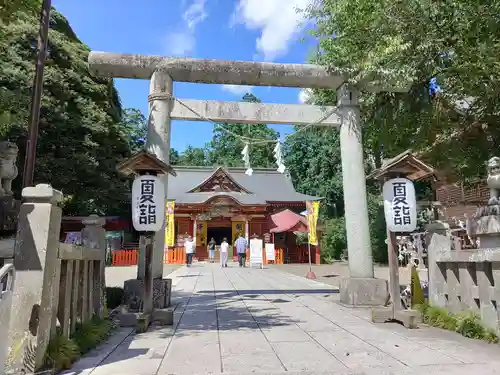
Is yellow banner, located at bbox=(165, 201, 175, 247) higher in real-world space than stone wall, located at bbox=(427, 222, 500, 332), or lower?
higher

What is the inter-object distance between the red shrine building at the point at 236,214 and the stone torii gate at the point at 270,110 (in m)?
17.5

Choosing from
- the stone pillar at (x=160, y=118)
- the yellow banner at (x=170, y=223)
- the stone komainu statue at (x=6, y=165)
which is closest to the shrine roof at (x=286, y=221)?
the yellow banner at (x=170, y=223)

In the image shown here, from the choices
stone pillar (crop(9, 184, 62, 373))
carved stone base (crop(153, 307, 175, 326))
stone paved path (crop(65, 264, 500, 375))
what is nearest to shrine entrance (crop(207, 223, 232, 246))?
stone paved path (crop(65, 264, 500, 375))

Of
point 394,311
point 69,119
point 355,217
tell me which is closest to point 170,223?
point 69,119

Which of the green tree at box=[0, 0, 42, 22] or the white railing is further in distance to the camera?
the green tree at box=[0, 0, 42, 22]

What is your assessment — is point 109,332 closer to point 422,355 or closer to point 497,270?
point 422,355

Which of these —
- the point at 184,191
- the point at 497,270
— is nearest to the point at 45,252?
the point at 497,270

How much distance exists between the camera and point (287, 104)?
8.63 metres

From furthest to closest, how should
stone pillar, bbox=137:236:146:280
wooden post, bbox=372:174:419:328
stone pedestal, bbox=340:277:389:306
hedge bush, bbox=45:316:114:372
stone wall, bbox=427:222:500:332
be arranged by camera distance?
stone pedestal, bbox=340:277:389:306 → stone pillar, bbox=137:236:146:280 → wooden post, bbox=372:174:419:328 → stone wall, bbox=427:222:500:332 → hedge bush, bbox=45:316:114:372

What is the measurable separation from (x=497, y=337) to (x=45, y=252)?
5088mm

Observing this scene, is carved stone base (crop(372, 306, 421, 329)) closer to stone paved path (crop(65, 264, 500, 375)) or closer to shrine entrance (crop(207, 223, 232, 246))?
stone paved path (crop(65, 264, 500, 375))

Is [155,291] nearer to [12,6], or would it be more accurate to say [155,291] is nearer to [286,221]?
[12,6]

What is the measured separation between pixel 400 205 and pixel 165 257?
1995cm

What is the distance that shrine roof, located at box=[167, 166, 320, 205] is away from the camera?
2734cm
